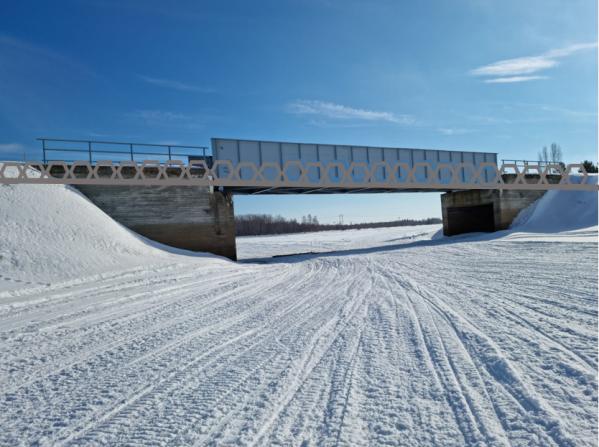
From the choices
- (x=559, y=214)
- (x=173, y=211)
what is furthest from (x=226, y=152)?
(x=559, y=214)

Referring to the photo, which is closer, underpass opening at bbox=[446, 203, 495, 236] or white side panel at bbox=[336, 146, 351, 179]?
white side panel at bbox=[336, 146, 351, 179]

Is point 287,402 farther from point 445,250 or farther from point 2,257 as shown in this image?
point 445,250

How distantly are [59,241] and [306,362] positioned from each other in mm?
12980

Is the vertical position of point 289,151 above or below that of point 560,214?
above

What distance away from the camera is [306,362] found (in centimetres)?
432

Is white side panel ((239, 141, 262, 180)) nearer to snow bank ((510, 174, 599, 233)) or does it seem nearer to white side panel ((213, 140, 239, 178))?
white side panel ((213, 140, 239, 178))

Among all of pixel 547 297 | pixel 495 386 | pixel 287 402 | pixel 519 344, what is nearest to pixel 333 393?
pixel 287 402

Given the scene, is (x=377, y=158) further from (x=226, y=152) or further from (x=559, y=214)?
(x=559, y=214)

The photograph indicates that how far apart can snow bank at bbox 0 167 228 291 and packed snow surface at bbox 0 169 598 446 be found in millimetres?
877

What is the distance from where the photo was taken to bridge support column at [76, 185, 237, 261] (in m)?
19.1

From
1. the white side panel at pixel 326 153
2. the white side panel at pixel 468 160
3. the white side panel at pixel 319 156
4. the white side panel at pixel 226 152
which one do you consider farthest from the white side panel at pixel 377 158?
the white side panel at pixel 226 152

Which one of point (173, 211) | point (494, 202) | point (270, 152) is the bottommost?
point (494, 202)

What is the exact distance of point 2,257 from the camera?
37.2 feet

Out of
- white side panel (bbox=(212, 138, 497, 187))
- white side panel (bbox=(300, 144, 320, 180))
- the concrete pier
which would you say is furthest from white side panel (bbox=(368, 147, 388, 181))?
the concrete pier
